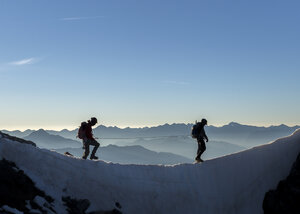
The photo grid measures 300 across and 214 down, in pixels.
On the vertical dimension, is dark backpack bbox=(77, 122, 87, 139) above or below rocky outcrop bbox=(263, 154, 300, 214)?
above

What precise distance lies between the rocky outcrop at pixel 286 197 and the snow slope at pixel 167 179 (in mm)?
874

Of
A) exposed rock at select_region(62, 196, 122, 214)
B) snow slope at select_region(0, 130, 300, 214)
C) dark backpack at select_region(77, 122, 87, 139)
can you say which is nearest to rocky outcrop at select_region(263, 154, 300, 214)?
snow slope at select_region(0, 130, 300, 214)

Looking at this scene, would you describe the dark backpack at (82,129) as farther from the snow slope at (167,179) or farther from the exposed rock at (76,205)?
the exposed rock at (76,205)

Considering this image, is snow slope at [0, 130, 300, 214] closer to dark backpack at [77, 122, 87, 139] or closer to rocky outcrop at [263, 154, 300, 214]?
rocky outcrop at [263, 154, 300, 214]

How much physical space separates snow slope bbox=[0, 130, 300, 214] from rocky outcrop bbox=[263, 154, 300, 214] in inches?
34.4

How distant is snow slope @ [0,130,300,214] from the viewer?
70.4ft

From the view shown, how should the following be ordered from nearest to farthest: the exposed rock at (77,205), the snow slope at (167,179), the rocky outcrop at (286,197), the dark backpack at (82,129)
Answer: the exposed rock at (77,205) < the snow slope at (167,179) < the rocky outcrop at (286,197) < the dark backpack at (82,129)

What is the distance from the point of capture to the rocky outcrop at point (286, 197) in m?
22.6

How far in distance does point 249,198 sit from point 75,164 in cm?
1271

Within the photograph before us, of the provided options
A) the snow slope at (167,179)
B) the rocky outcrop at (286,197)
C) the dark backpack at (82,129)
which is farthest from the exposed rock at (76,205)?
the rocky outcrop at (286,197)

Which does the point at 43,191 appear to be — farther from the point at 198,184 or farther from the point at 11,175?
the point at 198,184

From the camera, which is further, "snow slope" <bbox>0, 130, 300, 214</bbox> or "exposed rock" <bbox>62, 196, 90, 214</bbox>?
"snow slope" <bbox>0, 130, 300, 214</bbox>

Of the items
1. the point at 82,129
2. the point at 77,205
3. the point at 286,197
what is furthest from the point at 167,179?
the point at 286,197

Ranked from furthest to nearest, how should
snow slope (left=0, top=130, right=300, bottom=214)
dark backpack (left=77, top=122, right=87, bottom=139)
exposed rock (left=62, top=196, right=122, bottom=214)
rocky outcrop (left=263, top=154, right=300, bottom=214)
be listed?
dark backpack (left=77, top=122, right=87, bottom=139), rocky outcrop (left=263, top=154, right=300, bottom=214), snow slope (left=0, top=130, right=300, bottom=214), exposed rock (left=62, top=196, right=122, bottom=214)
